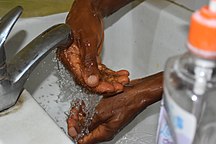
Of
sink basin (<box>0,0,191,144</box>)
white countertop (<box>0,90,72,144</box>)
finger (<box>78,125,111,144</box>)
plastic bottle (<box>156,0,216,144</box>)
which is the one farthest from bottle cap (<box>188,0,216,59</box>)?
sink basin (<box>0,0,191,144</box>)

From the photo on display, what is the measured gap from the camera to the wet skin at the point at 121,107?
2.18ft

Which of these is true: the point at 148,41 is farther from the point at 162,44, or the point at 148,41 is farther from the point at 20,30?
the point at 20,30

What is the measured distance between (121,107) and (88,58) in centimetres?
8

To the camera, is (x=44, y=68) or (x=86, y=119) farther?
(x=44, y=68)

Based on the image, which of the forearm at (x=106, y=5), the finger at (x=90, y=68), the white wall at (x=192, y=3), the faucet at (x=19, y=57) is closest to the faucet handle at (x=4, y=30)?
the faucet at (x=19, y=57)

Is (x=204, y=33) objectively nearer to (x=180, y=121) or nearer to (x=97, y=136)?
(x=180, y=121)

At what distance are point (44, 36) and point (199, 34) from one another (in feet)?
0.83

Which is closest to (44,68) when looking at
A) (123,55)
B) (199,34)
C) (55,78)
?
(55,78)

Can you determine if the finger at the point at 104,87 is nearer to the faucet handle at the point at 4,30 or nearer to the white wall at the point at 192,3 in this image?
the faucet handle at the point at 4,30

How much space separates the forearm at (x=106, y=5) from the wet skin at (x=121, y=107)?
153 mm

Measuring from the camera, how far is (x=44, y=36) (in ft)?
1.84

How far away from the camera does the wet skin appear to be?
0.67 m

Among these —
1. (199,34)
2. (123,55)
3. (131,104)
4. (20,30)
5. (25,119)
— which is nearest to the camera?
(199,34)

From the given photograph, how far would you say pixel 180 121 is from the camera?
0.37 meters
